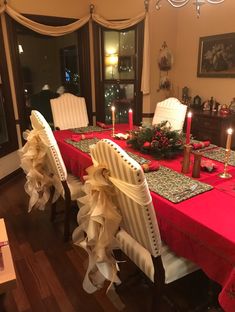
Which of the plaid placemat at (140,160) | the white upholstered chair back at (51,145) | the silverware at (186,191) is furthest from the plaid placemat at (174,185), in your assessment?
the white upholstered chair back at (51,145)

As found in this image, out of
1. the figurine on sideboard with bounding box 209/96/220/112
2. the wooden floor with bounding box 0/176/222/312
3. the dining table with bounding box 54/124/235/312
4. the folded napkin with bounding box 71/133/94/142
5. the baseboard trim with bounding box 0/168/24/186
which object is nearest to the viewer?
the dining table with bounding box 54/124/235/312

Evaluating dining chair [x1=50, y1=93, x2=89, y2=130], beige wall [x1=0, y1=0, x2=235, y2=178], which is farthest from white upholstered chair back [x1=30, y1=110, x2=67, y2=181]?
beige wall [x1=0, y1=0, x2=235, y2=178]

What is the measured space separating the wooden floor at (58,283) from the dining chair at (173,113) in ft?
4.93

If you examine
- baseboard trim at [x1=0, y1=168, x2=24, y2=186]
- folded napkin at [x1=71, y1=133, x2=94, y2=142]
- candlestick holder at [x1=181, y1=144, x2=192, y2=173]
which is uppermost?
candlestick holder at [x1=181, y1=144, x2=192, y2=173]

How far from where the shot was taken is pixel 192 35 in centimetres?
415

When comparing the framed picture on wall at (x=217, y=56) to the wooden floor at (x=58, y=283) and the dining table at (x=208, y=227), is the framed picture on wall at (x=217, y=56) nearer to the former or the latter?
the dining table at (x=208, y=227)

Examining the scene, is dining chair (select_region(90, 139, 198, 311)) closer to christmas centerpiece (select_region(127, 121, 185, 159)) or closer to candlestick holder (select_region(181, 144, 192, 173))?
candlestick holder (select_region(181, 144, 192, 173))

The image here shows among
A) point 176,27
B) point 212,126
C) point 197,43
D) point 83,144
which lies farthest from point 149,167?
point 176,27

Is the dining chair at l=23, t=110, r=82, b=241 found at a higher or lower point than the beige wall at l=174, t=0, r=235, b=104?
lower

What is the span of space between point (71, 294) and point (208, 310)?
2.87 feet

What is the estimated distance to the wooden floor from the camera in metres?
1.67

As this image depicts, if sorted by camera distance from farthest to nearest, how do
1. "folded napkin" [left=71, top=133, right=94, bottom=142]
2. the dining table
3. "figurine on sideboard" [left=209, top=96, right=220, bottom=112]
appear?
1. "figurine on sideboard" [left=209, top=96, right=220, bottom=112]
2. "folded napkin" [left=71, top=133, right=94, bottom=142]
3. the dining table

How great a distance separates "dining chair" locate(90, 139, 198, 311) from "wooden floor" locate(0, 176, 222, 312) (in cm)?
44

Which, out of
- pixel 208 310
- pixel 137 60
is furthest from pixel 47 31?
pixel 208 310
